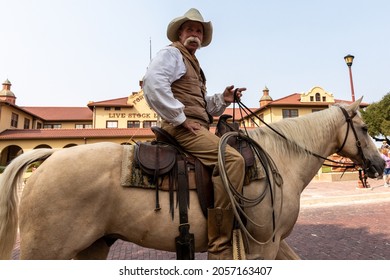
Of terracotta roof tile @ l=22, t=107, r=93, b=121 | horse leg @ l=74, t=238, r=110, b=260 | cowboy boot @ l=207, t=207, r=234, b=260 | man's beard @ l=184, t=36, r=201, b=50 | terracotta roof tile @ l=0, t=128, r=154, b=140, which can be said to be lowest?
horse leg @ l=74, t=238, r=110, b=260

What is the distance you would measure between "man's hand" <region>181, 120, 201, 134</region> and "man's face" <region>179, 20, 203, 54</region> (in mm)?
887

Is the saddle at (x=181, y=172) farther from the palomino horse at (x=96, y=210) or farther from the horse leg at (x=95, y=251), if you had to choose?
the horse leg at (x=95, y=251)

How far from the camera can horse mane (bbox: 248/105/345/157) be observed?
269 centimetres

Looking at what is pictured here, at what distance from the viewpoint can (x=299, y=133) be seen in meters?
2.79

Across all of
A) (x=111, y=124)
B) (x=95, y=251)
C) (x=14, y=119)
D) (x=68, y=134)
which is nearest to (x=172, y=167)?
(x=95, y=251)

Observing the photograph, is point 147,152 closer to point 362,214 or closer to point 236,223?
point 236,223

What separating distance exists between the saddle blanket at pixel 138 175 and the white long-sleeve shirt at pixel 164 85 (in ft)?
1.56

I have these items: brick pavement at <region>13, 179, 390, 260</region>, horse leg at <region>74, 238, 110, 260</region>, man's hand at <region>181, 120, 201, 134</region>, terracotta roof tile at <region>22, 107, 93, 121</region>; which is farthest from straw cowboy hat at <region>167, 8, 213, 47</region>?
terracotta roof tile at <region>22, 107, 93, 121</region>

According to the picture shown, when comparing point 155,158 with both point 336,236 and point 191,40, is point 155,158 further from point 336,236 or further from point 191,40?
point 336,236

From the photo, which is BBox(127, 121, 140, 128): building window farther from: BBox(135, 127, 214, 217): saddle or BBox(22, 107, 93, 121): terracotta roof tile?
BBox(135, 127, 214, 217): saddle

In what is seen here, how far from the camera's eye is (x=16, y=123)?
32.0 meters

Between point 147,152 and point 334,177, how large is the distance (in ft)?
57.8
